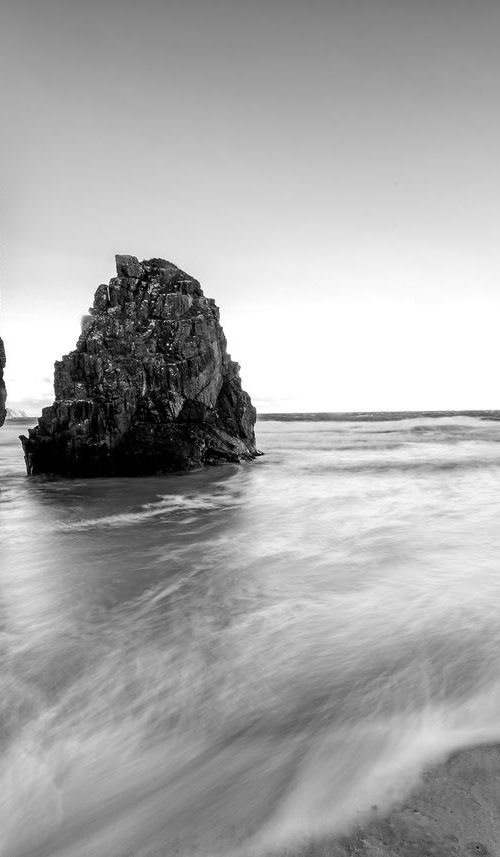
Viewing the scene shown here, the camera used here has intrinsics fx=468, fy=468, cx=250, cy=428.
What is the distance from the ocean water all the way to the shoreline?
0.09m

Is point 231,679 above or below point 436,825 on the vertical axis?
below

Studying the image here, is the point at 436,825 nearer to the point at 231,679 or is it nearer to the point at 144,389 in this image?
the point at 231,679

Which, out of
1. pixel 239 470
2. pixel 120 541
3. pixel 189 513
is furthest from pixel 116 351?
pixel 120 541

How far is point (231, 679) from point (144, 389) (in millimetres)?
13710

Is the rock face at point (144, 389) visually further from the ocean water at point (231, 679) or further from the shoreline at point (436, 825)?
the shoreline at point (436, 825)

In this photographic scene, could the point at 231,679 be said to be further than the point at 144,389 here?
No

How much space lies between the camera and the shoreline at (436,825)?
2.03 meters

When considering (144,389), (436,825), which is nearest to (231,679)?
(436,825)

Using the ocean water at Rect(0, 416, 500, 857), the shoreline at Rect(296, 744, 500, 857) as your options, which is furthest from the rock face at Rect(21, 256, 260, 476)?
the shoreline at Rect(296, 744, 500, 857)

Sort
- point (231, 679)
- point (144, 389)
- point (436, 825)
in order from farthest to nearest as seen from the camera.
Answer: point (144, 389), point (231, 679), point (436, 825)

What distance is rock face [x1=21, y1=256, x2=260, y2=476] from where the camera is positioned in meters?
15.6

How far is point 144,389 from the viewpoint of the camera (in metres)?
16.6

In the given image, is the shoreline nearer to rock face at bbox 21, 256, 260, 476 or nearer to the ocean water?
the ocean water

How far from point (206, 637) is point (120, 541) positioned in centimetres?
422
